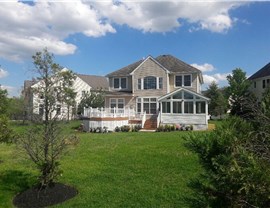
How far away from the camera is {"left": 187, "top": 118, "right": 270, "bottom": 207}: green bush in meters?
2.73

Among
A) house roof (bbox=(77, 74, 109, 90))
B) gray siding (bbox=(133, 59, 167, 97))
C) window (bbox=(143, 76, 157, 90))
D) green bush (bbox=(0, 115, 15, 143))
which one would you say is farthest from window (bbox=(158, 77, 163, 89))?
house roof (bbox=(77, 74, 109, 90))

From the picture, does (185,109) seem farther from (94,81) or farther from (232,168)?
(94,81)

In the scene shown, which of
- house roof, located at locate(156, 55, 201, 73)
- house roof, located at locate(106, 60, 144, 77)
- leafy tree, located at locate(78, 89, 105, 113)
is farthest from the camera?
leafy tree, located at locate(78, 89, 105, 113)

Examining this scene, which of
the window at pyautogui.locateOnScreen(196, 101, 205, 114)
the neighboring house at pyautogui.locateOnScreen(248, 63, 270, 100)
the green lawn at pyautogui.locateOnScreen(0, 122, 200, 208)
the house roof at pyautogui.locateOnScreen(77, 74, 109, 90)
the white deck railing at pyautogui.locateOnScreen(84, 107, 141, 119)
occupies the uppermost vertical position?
the house roof at pyautogui.locateOnScreen(77, 74, 109, 90)

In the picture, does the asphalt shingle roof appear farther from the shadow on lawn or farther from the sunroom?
the shadow on lawn

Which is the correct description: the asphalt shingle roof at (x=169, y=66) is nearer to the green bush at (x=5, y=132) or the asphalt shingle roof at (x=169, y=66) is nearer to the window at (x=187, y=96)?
the window at (x=187, y=96)

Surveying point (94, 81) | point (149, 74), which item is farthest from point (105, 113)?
point (94, 81)

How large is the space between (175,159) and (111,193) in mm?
4000

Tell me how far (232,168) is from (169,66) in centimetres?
2996

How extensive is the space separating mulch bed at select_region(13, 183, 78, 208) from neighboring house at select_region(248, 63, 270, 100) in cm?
3273

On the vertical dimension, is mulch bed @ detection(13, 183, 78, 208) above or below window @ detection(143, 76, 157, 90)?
below

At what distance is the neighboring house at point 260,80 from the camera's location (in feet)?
Result: 120

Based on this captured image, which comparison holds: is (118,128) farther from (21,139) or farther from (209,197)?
(209,197)

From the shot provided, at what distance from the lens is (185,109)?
27.1m
